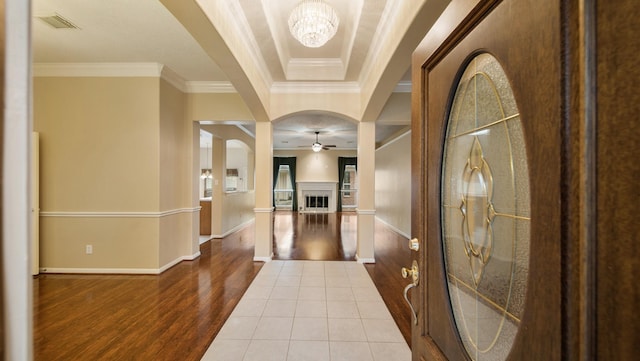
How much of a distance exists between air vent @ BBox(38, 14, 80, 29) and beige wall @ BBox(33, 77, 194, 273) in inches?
36.2

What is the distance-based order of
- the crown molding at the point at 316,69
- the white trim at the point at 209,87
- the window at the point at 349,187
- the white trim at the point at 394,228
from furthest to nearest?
the window at the point at 349,187, the white trim at the point at 394,228, the white trim at the point at 209,87, the crown molding at the point at 316,69

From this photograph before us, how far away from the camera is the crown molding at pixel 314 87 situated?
417 centimetres

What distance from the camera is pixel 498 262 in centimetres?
68

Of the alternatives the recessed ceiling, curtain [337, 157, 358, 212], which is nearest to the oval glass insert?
the recessed ceiling

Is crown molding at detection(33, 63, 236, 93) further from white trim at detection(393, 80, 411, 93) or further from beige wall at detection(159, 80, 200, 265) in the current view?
white trim at detection(393, 80, 411, 93)

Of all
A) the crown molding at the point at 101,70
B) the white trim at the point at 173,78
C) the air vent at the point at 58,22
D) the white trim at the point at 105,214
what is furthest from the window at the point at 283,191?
the air vent at the point at 58,22

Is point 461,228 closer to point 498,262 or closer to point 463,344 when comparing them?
point 498,262

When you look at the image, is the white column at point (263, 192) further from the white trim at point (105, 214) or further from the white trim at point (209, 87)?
the white trim at point (105, 214)

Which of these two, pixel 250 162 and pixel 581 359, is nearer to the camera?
pixel 581 359

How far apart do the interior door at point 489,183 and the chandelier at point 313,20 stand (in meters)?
1.45

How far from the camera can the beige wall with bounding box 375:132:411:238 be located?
6.14 m

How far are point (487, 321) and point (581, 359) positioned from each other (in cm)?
32

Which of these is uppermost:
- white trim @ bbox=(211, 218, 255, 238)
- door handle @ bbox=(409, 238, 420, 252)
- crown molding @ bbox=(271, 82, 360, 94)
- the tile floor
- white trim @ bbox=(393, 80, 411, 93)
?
white trim @ bbox=(393, 80, 411, 93)

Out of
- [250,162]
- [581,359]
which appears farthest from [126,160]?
[250,162]
